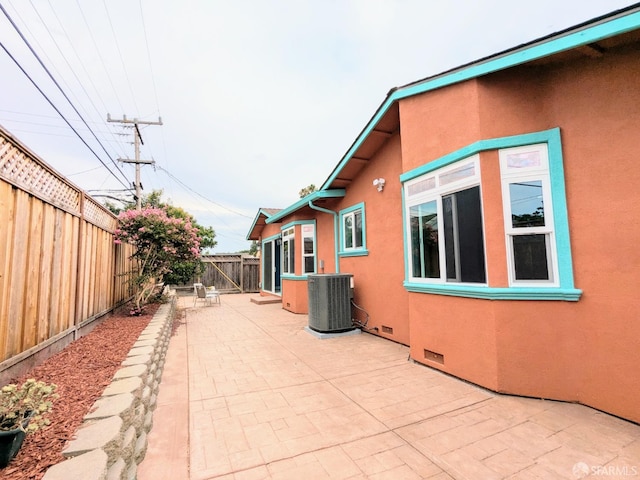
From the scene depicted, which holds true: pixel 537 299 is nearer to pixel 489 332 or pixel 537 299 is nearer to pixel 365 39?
pixel 489 332

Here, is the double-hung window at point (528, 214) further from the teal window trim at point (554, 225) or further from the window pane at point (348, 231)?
the window pane at point (348, 231)

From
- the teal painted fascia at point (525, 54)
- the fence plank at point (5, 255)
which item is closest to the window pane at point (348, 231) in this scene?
the teal painted fascia at point (525, 54)

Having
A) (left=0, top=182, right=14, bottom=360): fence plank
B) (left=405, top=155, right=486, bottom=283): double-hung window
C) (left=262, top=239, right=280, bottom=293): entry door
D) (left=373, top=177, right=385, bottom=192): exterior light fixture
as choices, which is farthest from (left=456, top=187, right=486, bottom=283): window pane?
(left=262, top=239, right=280, bottom=293): entry door

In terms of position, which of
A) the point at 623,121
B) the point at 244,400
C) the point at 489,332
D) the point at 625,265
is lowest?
the point at 244,400

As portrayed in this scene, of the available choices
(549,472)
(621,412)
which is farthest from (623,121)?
(549,472)

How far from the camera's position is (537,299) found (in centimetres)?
322

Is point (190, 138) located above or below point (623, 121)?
above

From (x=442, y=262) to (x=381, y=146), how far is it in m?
3.06

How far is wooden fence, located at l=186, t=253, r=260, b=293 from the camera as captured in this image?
664 inches

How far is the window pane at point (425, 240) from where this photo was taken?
429 centimetres

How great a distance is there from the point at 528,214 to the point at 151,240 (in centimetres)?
756

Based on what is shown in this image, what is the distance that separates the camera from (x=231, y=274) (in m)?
17.1

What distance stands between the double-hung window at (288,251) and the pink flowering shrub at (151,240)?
10.3 ft

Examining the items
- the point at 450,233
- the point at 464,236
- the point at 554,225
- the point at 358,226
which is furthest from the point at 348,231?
the point at 554,225
